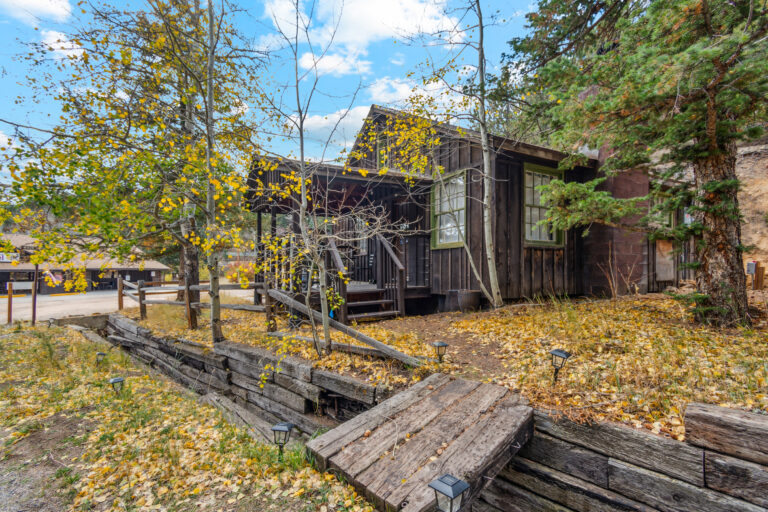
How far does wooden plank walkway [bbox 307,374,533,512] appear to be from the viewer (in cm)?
194

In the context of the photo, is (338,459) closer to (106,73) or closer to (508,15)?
(106,73)

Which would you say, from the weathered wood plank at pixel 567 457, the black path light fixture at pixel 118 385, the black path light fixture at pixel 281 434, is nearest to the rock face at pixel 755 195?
the weathered wood plank at pixel 567 457

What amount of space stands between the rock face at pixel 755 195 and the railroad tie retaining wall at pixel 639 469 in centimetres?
1028

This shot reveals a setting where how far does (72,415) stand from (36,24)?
548cm

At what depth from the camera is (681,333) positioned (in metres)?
4.17

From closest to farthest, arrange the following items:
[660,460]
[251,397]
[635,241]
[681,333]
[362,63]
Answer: [660,460] → [681,333] → [362,63] → [251,397] → [635,241]

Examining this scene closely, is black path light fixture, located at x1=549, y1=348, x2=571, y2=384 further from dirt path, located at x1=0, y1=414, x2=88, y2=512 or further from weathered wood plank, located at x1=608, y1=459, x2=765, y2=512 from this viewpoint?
dirt path, located at x1=0, y1=414, x2=88, y2=512

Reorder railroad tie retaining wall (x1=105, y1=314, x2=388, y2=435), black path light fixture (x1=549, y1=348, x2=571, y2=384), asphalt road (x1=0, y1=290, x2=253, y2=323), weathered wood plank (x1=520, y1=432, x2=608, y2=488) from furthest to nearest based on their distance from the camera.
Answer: asphalt road (x1=0, y1=290, x2=253, y2=323) → railroad tie retaining wall (x1=105, y1=314, x2=388, y2=435) → black path light fixture (x1=549, y1=348, x2=571, y2=384) → weathered wood plank (x1=520, y1=432, x2=608, y2=488)

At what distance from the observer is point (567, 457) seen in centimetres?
240

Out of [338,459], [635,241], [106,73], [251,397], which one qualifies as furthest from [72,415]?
[635,241]

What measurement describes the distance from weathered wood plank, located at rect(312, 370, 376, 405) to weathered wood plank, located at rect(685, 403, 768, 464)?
247 centimetres

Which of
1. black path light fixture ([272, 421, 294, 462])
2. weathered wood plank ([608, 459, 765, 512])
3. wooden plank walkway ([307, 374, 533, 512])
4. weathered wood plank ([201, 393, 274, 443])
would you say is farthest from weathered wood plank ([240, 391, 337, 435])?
weathered wood plank ([608, 459, 765, 512])

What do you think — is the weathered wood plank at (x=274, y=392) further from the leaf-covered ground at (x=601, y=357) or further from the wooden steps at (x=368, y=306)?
the wooden steps at (x=368, y=306)

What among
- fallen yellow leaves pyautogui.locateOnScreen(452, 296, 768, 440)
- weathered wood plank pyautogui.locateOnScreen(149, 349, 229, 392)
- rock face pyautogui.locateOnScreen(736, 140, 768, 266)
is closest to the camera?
fallen yellow leaves pyautogui.locateOnScreen(452, 296, 768, 440)
